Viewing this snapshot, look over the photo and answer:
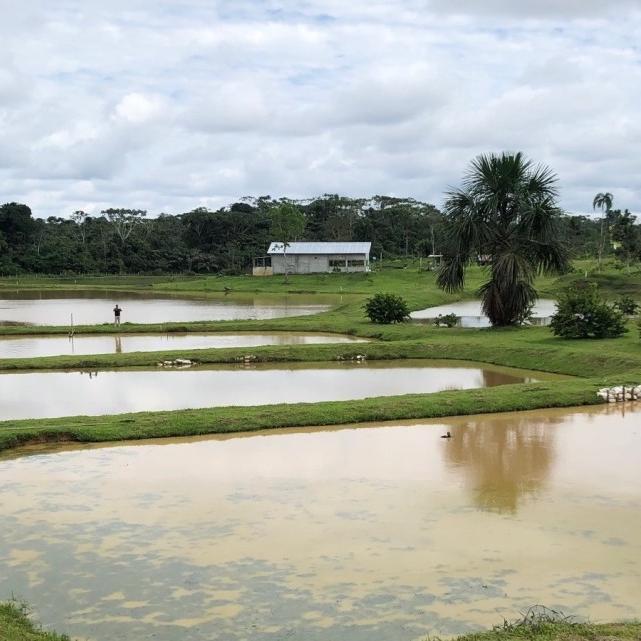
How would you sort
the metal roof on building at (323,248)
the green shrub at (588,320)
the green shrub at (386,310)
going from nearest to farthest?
the green shrub at (588,320)
the green shrub at (386,310)
the metal roof on building at (323,248)

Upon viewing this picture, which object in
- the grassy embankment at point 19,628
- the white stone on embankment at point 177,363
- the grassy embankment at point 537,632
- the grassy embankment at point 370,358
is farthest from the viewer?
the white stone on embankment at point 177,363

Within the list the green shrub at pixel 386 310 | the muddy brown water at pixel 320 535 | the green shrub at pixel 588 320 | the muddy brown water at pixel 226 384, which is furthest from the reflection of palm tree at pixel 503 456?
the green shrub at pixel 386 310

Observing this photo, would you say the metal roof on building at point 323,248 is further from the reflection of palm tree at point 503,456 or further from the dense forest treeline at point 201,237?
the reflection of palm tree at point 503,456

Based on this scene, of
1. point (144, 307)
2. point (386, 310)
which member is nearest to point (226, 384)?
point (386, 310)

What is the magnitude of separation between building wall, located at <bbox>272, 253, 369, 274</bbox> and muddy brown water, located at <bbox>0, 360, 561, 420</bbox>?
50.8 metres

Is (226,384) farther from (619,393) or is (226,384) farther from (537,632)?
(537,632)

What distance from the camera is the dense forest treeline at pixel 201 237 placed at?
272 ft

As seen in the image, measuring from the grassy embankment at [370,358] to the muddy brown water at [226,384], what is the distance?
2.46ft

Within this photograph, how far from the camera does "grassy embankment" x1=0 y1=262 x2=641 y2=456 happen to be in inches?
589

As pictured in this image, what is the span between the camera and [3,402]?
1798 centimetres

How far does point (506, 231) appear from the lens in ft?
94.6

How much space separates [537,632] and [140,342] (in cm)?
2387

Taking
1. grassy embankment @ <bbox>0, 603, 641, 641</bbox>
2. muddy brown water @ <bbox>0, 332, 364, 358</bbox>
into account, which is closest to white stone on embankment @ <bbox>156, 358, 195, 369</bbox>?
muddy brown water @ <bbox>0, 332, 364, 358</bbox>

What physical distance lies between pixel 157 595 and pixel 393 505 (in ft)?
11.7
